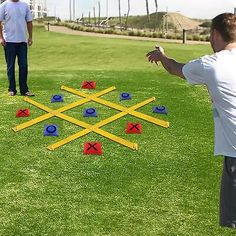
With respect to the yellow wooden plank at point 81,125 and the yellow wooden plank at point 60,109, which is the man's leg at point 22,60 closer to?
the yellow wooden plank at point 60,109

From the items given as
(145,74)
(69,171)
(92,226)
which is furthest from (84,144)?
(145,74)

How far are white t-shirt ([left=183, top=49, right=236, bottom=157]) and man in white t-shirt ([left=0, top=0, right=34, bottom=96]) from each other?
6425mm

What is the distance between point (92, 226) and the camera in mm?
4102

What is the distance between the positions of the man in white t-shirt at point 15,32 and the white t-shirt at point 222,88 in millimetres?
6425

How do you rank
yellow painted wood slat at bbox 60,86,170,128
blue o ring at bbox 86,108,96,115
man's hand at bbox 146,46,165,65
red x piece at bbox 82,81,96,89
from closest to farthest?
man's hand at bbox 146,46,165,65
yellow painted wood slat at bbox 60,86,170,128
blue o ring at bbox 86,108,96,115
red x piece at bbox 82,81,96,89

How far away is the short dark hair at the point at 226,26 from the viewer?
9.49ft

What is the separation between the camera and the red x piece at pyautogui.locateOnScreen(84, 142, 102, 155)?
5.94m

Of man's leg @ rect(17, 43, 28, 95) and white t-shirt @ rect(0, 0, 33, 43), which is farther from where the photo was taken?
man's leg @ rect(17, 43, 28, 95)

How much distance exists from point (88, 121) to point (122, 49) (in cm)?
1244

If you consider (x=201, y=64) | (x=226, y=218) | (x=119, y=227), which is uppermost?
(x=201, y=64)

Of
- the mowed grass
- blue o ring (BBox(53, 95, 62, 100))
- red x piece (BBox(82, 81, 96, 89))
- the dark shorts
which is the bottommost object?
the mowed grass

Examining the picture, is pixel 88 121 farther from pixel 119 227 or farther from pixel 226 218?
pixel 226 218

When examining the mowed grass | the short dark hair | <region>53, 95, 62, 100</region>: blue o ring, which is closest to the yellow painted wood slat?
the mowed grass

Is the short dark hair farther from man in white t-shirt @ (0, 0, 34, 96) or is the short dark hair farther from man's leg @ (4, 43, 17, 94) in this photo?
man's leg @ (4, 43, 17, 94)
